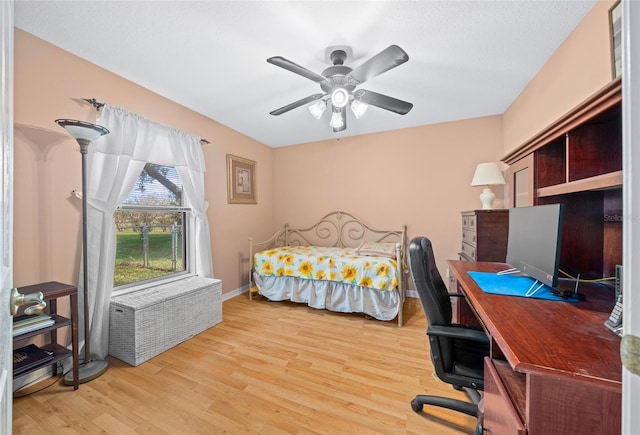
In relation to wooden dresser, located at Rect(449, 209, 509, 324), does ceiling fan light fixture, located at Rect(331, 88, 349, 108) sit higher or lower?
higher

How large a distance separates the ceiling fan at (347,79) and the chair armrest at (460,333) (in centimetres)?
153

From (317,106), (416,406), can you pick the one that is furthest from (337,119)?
(416,406)

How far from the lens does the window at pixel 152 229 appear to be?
2340 mm

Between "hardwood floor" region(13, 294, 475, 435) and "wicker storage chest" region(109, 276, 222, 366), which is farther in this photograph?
"wicker storage chest" region(109, 276, 222, 366)

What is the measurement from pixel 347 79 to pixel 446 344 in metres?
1.84

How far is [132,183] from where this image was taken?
2223 mm

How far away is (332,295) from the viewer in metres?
2.93

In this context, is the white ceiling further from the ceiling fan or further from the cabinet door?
the cabinet door

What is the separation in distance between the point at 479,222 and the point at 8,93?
276 cm

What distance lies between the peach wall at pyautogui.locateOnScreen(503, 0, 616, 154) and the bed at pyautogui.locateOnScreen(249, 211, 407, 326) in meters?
1.73

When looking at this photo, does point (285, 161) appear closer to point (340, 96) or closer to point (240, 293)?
point (240, 293)

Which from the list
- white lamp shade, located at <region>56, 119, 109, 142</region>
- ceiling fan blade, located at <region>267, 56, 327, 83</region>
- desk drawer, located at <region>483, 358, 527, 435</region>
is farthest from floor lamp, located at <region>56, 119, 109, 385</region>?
desk drawer, located at <region>483, 358, 527, 435</region>

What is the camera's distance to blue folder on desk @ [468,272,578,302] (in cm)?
117

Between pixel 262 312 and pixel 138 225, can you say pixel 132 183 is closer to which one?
pixel 138 225
